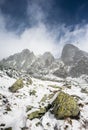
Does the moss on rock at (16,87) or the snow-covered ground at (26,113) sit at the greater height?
the moss on rock at (16,87)

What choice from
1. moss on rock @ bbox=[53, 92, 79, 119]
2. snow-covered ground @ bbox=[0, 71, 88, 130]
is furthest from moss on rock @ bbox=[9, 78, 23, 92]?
moss on rock @ bbox=[53, 92, 79, 119]

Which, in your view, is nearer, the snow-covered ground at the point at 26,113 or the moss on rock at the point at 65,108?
the snow-covered ground at the point at 26,113

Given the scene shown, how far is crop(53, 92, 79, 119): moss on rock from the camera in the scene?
142 feet

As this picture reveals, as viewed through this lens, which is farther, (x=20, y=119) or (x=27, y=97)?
(x=27, y=97)

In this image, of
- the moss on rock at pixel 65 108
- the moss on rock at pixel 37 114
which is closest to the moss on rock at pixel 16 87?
the moss on rock at pixel 37 114

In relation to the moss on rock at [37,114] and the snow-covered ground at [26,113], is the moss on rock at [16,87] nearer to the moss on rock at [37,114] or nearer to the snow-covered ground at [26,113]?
the snow-covered ground at [26,113]

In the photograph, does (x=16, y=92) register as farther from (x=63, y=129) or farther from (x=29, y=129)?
(x=63, y=129)

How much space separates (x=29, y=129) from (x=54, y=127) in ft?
17.3

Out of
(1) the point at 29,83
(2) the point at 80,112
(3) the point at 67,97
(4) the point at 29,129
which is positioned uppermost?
(1) the point at 29,83

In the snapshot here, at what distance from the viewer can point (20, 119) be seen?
45125 mm

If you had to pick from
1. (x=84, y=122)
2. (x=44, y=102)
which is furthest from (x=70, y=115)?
(x=44, y=102)

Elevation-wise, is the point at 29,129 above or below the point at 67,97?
below

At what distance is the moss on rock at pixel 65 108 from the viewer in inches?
1702

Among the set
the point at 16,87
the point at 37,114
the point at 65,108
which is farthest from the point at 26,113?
the point at 16,87
